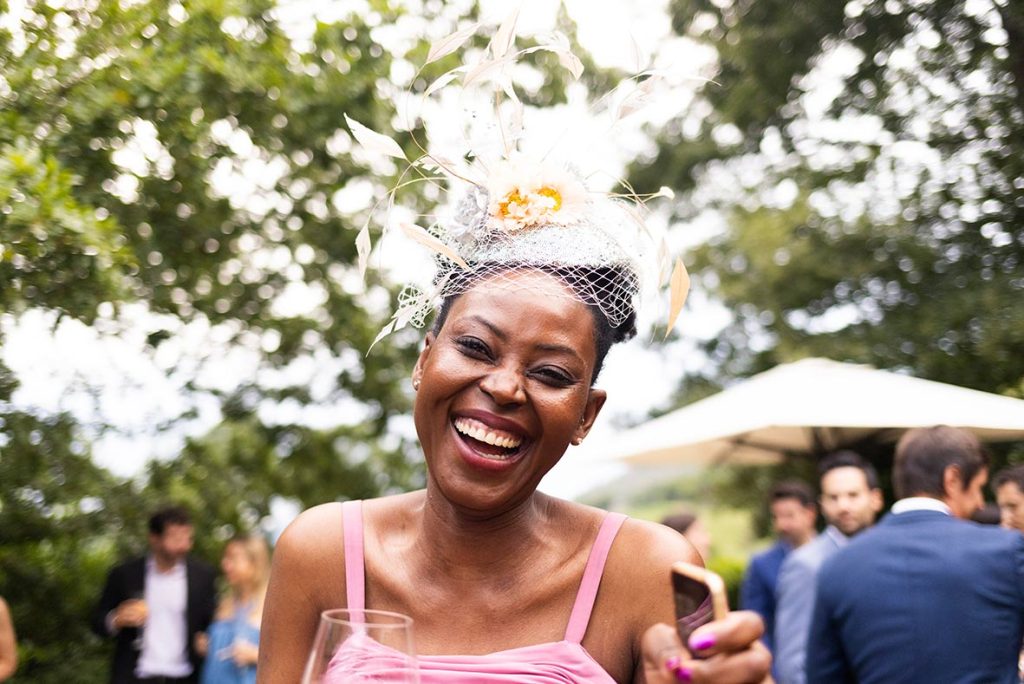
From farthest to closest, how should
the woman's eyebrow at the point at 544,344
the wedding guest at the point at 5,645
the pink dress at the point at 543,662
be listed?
1. the wedding guest at the point at 5,645
2. the woman's eyebrow at the point at 544,344
3. the pink dress at the point at 543,662

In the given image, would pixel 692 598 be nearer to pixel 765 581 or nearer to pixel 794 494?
pixel 765 581

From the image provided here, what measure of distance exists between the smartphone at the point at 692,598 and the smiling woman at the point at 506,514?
81 centimetres

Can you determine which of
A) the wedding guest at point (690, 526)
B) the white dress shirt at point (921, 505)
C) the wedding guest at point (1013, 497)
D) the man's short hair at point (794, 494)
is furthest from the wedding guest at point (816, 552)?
the white dress shirt at point (921, 505)

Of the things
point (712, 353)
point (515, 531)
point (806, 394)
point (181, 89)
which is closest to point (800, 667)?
point (806, 394)

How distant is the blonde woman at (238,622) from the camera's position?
6637 mm

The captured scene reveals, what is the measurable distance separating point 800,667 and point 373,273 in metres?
4.59

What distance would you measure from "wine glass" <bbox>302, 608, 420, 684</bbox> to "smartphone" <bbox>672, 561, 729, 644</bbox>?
0.33 m

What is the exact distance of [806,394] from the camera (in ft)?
26.6

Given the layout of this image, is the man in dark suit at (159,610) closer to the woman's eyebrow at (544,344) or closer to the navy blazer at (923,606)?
the navy blazer at (923,606)

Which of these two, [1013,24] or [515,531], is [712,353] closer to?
[1013,24]

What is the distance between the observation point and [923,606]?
13.5ft

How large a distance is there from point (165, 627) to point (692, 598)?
21.2ft

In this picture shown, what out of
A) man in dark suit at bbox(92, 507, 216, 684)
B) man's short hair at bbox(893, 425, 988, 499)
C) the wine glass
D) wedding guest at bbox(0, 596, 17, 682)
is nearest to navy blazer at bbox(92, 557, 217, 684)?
man in dark suit at bbox(92, 507, 216, 684)

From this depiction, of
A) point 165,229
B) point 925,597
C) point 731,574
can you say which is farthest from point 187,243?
point 731,574
